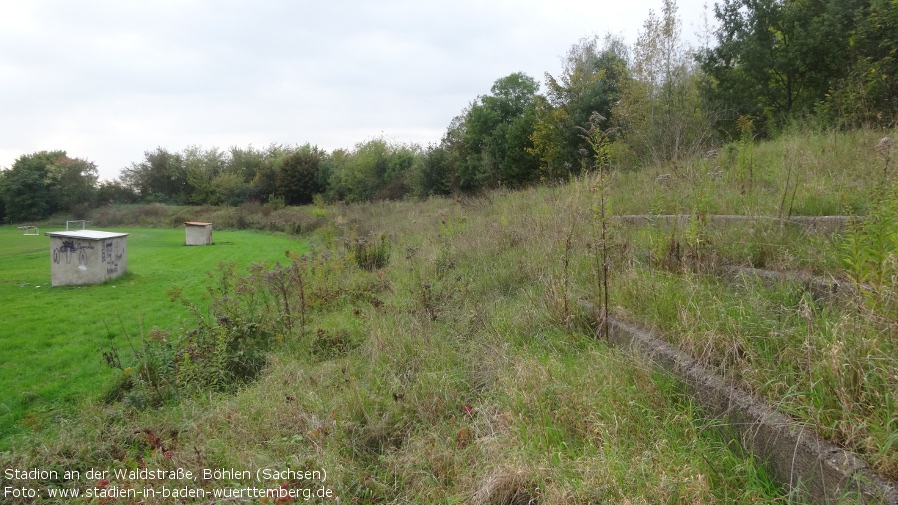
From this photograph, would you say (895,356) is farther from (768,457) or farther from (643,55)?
(643,55)

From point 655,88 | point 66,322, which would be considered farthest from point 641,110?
point 66,322

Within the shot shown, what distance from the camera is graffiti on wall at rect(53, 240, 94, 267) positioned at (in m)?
12.2

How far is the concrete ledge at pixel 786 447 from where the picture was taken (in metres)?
1.53

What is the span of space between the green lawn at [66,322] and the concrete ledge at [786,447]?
18.6 ft

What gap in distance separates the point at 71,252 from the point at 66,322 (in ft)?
15.9

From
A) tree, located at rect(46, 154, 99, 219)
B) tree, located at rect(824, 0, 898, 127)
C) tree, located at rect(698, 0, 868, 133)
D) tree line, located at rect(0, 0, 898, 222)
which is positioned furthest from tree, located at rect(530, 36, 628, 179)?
tree, located at rect(46, 154, 99, 219)

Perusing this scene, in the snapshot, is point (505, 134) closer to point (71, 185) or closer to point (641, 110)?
point (641, 110)

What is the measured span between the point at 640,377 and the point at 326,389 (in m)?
2.46

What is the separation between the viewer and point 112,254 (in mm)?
12938

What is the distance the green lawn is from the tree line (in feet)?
20.7

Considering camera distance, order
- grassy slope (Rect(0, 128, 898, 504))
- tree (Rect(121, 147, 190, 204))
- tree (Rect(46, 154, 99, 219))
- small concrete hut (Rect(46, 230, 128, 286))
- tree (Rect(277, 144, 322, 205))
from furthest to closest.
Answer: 1. tree (Rect(121, 147, 190, 204))
2. tree (Rect(277, 144, 322, 205))
3. tree (Rect(46, 154, 99, 219))
4. small concrete hut (Rect(46, 230, 128, 286))
5. grassy slope (Rect(0, 128, 898, 504))

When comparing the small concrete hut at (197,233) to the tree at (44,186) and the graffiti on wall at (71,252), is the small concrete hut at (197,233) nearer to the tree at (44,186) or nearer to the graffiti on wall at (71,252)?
the graffiti on wall at (71,252)

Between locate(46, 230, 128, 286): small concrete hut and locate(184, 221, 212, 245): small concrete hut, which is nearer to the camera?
locate(46, 230, 128, 286): small concrete hut

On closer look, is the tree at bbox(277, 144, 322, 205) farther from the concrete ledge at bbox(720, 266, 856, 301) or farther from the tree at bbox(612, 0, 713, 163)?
the concrete ledge at bbox(720, 266, 856, 301)
